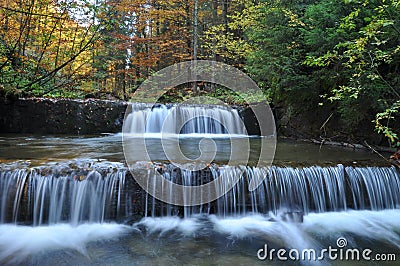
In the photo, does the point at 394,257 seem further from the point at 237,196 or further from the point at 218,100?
the point at 218,100

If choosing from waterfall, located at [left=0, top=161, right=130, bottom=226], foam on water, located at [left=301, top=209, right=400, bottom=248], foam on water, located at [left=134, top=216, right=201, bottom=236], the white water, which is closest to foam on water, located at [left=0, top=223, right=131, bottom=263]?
waterfall, located at [left=0, top=161, right=130, bottom=226]

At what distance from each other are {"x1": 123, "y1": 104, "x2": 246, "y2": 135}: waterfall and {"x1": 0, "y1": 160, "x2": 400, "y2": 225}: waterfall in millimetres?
5199

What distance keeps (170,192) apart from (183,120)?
6.25 metres

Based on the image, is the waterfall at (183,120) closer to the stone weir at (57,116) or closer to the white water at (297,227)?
the stone weir at (57,116)

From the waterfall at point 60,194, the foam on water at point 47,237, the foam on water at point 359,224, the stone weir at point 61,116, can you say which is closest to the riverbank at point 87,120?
the stone weir at point 61,116

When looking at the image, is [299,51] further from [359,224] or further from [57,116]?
[57,116]

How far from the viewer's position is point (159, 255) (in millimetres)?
3379

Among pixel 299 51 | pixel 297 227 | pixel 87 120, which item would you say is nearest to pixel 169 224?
pixel 297 227

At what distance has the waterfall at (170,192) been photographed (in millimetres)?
4043

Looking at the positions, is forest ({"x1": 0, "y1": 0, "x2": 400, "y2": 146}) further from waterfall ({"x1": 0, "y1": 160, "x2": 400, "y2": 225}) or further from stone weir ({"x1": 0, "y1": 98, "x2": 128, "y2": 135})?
waterfall ({"x1": 0, "y1": 160, "x2": 400, "y2": 225})

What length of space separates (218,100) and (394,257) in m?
11.2

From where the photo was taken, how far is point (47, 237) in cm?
374

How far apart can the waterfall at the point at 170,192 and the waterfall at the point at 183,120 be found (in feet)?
17.1

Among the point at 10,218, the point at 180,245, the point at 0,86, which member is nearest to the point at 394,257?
the point at 180,245
